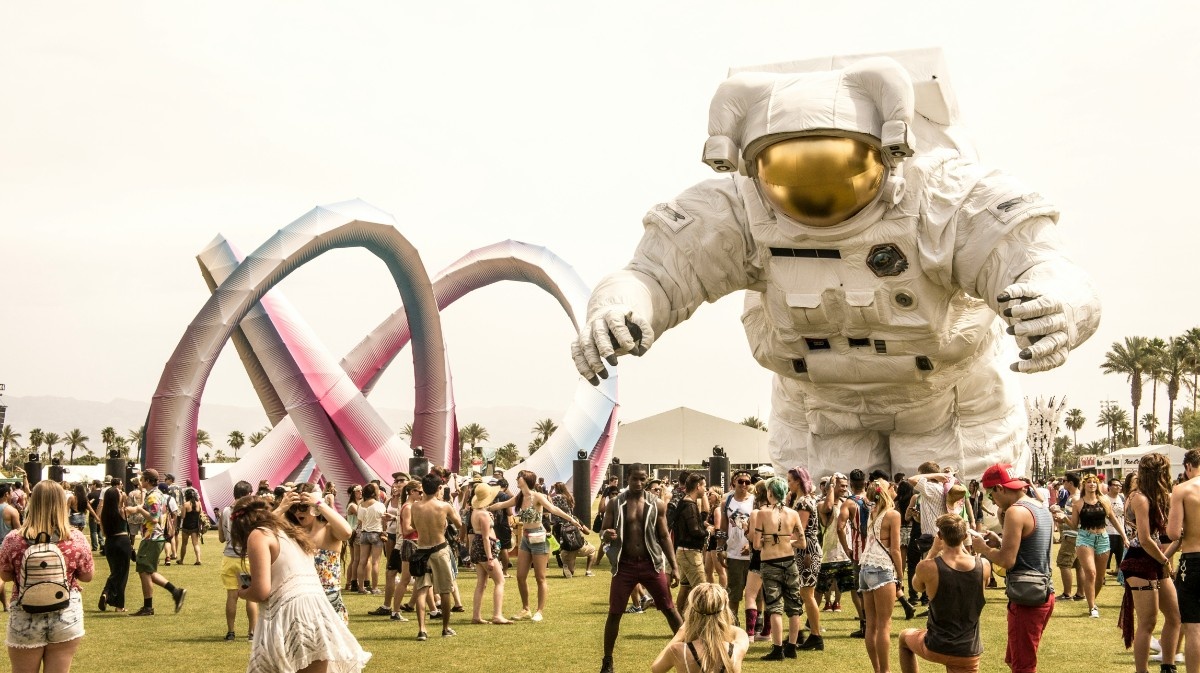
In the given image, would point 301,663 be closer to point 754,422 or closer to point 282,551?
point 282,551

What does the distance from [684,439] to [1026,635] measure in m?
41.1

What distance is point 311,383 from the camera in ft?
72.9

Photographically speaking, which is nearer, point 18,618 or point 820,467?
point 18,618

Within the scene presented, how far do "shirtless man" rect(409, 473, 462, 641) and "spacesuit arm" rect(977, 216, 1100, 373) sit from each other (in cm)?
465

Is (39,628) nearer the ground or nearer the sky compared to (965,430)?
nearer the ground

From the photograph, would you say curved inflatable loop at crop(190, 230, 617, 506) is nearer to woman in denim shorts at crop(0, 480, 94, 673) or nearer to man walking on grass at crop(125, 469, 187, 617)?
man walking on grass at crop(125, 469, 187, 617)

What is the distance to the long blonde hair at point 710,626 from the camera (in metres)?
4.91

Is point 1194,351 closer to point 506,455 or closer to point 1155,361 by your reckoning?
point 1155,361

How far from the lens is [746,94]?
363 inches

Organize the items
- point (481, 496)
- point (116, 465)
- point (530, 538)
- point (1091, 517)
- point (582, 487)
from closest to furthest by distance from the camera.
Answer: point (1091, 517)
point (530, 538)
point (481, 496)
point (116, 465)
point (582, 487)

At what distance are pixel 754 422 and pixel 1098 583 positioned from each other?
86.4m

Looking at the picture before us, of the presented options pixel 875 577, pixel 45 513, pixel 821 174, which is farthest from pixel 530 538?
pixel 45 513

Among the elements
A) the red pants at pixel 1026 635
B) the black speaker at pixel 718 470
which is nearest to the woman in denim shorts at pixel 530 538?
the red pants at pixel 1026 635

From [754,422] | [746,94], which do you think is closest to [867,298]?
[746,94]
